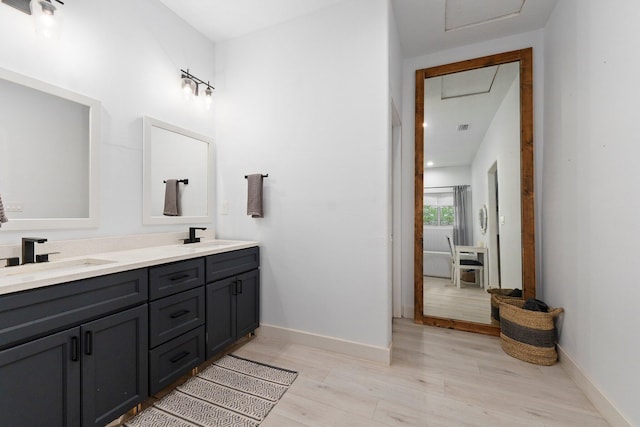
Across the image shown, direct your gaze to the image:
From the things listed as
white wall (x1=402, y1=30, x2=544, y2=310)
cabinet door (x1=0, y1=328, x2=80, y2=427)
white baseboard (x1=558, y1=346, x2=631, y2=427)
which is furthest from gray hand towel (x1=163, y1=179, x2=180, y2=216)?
white baseboard (x1=558, y1=346, x2=631, y2=427)

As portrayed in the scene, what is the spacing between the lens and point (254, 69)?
256 cm

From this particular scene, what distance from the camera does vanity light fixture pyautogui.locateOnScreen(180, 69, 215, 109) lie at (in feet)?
7.82

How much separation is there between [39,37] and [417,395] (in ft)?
10.2

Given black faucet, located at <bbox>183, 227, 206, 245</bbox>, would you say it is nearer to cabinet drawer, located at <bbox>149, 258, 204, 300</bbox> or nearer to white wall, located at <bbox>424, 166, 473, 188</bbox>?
cabinet drawer, located at <bbox>149, 258, 204, 300</bbox>

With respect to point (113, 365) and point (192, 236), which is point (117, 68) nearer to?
point (192, 236)

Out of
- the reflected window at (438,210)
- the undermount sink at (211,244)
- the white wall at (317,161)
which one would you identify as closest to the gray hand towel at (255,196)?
the white wall at (317,161)

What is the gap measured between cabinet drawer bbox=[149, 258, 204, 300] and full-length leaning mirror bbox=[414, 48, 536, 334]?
2.12m

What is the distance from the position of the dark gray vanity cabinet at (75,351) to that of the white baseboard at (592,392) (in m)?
2.52

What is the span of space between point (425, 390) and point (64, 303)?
6.66 ft

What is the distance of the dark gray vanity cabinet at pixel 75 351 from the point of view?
41.0 inches

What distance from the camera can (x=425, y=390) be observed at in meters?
1.74

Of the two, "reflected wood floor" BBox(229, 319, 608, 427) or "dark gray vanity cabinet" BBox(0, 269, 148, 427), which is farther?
"reflected wood floor" BBox(229, 319, 608, 427)

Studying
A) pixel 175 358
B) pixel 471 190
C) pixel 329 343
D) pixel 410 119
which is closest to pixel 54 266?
pixel 175 358

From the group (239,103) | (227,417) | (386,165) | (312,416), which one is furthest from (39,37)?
(312,416)
